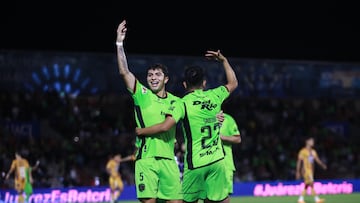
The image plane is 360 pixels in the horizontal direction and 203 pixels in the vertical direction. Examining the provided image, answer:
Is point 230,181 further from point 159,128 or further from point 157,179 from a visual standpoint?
point 159,128

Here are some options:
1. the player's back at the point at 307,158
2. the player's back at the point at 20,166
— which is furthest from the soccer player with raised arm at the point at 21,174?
the player's back at the point at 307,158

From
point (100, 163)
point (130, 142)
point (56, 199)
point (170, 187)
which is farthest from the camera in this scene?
point (130, 142)

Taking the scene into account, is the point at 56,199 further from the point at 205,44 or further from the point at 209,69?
the point at 205,44

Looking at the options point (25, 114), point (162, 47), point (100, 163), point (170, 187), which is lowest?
point (170, 187)

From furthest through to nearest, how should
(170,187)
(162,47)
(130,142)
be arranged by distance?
1. (162,47)
2. (130,142)
3. (170,187)

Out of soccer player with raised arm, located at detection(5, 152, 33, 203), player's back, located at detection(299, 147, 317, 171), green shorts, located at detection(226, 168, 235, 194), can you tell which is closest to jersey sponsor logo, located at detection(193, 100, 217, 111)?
green shorts, located at detection(226, 168, 235, 194)

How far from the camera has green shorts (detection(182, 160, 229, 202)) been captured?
7852 millimetres

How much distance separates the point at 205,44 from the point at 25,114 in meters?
8.59

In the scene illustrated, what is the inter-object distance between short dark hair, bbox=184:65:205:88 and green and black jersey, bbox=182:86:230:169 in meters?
0.09

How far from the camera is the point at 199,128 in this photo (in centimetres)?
785

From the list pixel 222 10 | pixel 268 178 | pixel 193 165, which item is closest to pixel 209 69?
pixel 222 10

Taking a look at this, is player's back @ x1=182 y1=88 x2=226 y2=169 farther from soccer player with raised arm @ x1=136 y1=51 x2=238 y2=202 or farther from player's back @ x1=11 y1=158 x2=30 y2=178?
player's back @ x1=11 y1=158 x2=30 y2=178

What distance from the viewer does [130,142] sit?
28297 mm

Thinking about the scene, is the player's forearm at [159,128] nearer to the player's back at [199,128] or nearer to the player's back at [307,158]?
the player's back at [199,128]
